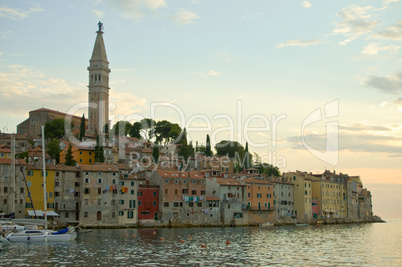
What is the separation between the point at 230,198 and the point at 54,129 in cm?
5251

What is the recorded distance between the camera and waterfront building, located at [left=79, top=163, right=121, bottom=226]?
238 ft

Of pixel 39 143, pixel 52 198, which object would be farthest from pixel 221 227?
pixel 39 143

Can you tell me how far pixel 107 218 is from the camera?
2899 inches

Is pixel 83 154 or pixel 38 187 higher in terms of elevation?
pixel 83 154

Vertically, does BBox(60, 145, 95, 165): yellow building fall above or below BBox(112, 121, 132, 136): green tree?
below

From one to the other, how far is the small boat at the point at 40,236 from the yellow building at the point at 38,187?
1708 centimetres

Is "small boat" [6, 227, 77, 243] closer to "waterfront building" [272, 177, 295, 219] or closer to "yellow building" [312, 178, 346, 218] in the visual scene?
"waterfront building" [272, 177, 295, 219]

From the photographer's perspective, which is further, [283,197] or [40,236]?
[283,197]

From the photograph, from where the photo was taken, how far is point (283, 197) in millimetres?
99688

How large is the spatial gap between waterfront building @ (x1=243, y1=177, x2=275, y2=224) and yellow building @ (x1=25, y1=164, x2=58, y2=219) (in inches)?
1321

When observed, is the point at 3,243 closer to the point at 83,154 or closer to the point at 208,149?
the point at 83,154

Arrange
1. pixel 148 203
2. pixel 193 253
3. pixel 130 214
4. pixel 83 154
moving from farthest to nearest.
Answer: pixel 83 154 → pixel 148 203 → pixel 130 214 → pixel 193 253

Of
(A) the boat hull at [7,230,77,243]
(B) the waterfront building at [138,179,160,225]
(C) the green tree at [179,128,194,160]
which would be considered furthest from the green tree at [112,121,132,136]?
(A) the boat hull at [7,230,77,243]

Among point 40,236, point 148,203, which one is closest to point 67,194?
point 148,203
